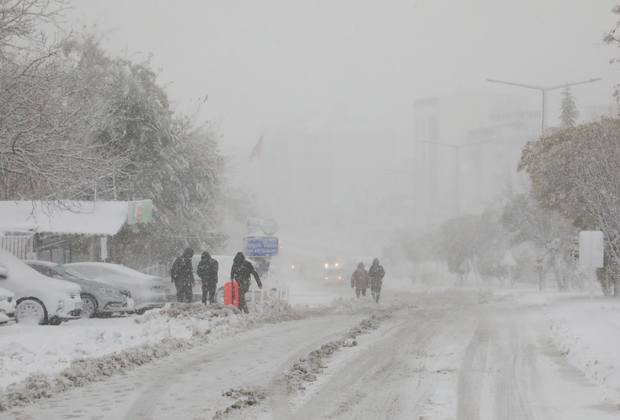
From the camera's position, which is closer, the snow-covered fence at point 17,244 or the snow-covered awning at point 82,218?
the snow-covered fence at point 17,244

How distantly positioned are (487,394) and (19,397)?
17.1 ft

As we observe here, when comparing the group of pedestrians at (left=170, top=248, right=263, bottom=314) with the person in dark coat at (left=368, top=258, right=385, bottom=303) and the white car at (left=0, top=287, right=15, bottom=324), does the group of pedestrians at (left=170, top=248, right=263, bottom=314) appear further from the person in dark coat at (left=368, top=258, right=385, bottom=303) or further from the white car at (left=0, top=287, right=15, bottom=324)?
the person in dark coat at (left=368, top=258, right=385, bottom=303)

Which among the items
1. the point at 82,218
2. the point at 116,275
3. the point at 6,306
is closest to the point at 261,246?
the point at 116,275

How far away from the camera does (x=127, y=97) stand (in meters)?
29.2

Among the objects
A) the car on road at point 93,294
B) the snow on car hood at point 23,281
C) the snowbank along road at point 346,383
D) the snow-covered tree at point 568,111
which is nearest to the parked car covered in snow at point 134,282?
the car on road at point 93,294

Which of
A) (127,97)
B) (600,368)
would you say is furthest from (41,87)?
(127,97)

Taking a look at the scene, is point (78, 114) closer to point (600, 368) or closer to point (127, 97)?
point (600, 368)

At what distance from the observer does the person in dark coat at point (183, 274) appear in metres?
19.8

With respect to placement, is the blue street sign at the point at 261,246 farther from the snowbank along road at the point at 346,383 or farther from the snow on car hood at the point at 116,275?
the snowbank along road at the point at 346,383

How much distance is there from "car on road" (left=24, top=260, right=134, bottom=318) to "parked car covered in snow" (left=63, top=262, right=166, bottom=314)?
1.16m

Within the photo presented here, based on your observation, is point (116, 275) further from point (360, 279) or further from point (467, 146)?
point (467, 146)

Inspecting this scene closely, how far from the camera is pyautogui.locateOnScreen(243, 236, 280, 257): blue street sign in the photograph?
21.7m

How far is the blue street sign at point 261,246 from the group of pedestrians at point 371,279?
4.73 m

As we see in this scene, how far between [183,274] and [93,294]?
2602 mm
